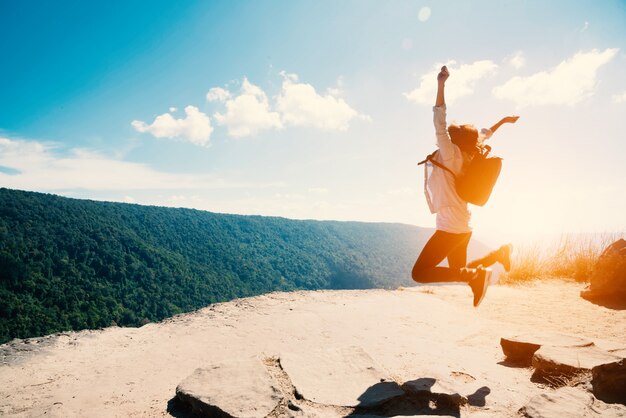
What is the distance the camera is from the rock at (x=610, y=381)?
2.04 m

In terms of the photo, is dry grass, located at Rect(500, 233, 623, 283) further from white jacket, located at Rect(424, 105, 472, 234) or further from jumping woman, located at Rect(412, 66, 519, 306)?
white jacket, located at Rect(424, 105, 472, 234)

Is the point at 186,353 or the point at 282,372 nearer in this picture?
the point at 282,372

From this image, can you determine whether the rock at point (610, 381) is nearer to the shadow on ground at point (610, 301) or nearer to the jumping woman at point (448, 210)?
the jumping woman at point (448, 210)

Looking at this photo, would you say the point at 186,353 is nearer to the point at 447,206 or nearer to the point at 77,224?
the point at 447,206

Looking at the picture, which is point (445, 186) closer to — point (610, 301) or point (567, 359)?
point (567, 359)

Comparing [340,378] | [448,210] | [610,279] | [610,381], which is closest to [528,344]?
[610,381]

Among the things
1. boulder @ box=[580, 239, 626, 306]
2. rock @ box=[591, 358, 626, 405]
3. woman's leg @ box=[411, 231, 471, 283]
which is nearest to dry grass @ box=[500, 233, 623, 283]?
boulder @ box=[580, 239, 626, 306]

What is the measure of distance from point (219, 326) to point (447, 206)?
10.2 ft

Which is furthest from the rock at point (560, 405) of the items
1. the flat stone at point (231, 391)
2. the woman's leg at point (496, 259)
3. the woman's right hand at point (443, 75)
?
the woman's right hand at point (443, 75)

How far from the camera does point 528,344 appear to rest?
3.04m

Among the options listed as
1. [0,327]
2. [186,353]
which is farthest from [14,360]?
[0,327]

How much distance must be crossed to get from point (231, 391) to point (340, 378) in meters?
0.78

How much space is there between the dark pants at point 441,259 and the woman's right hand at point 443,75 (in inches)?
50.5

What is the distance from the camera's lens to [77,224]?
63.3 meters
